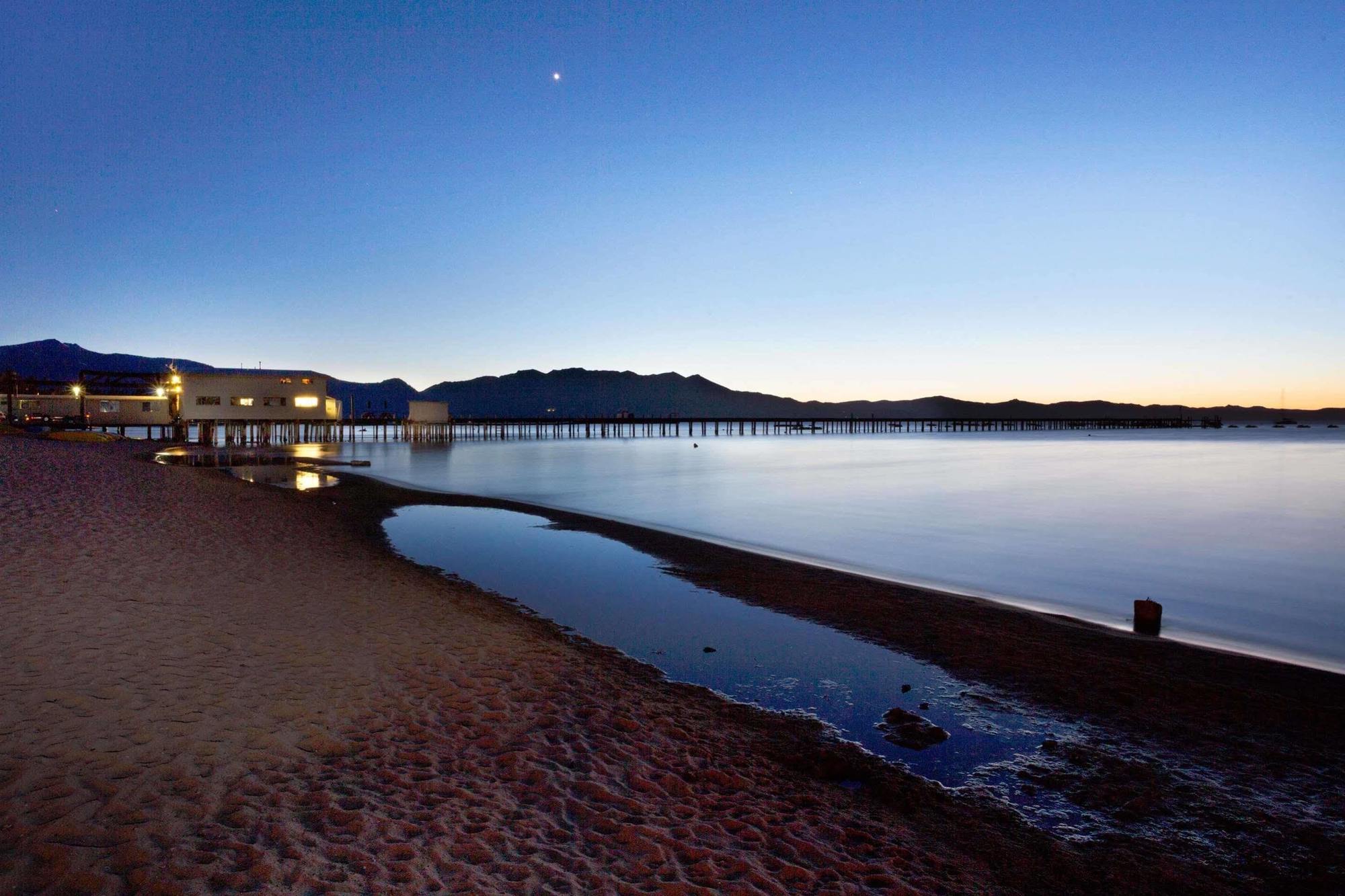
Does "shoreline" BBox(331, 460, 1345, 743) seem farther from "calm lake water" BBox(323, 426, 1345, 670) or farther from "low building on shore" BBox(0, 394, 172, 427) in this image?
"low building on shore" BBox(0, 394, 172, 427)

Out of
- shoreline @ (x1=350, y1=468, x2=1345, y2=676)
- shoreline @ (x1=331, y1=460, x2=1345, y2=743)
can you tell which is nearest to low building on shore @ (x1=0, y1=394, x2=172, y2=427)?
shoreline @ (x1=350, y1=468, x2=1345, y2=676)

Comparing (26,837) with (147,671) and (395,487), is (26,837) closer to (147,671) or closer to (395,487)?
(147,671)

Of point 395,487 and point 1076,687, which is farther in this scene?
point 395,487

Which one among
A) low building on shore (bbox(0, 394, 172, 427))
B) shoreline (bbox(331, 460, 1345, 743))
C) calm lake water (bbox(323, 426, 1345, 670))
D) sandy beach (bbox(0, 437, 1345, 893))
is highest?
low building on shore (bbox(0, 394, 172, 427))

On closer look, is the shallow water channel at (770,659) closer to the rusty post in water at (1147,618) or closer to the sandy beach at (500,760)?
the sandy beach at (500,760)

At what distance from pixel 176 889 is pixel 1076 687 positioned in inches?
306

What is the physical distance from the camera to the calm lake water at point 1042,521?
12609 mm

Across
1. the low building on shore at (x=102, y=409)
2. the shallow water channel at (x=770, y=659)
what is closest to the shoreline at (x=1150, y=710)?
the shallow water channel at (x=770, y=659)

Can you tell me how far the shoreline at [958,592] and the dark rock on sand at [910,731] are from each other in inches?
208

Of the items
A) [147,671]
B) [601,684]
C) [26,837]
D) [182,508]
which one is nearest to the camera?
[26,837]

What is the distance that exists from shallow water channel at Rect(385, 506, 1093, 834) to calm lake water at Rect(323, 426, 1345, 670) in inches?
201

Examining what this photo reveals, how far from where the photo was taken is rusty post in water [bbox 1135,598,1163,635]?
32.0ft

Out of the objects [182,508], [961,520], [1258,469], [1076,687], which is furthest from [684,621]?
[1258,469]

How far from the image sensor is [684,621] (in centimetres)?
984
